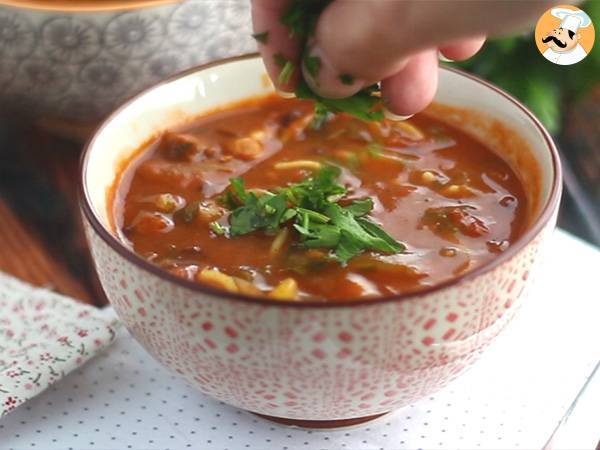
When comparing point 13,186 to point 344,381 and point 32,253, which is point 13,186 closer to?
point 32,253

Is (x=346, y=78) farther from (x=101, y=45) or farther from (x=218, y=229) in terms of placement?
(x=101, y=45)

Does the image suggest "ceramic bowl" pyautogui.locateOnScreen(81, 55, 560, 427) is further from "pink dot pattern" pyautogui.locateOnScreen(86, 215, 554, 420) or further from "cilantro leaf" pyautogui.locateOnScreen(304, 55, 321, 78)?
"cilantro leaf" pyautogui.locateOnScreen(304, 55, 321, 78)

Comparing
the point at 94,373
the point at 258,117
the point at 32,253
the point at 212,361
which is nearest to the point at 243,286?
the point at 212,361

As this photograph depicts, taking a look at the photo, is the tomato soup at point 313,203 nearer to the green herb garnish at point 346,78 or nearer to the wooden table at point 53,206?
the green herb garnish at point 346,78

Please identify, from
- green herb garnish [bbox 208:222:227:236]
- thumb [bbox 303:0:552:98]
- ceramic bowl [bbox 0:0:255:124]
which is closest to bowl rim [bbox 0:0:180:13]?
ceramic bowl [bbox 0:0:255:124]

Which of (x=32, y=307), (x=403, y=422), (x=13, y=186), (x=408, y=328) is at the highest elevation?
(x=408, y=328)

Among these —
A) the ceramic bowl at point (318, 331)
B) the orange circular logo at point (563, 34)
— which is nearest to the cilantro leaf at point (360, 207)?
the ceramic bowl at point (318, 331)

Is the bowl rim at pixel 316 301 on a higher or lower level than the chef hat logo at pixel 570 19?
lower
